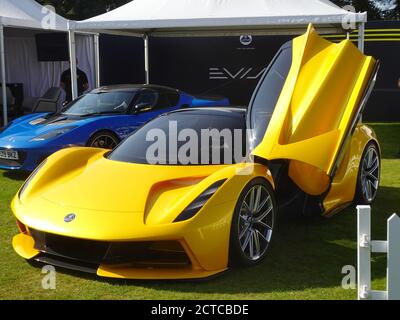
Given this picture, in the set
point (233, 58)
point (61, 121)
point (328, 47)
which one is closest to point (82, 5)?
point (233, 58)

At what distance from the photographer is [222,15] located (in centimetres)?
944

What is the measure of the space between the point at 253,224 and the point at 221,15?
6242 mm

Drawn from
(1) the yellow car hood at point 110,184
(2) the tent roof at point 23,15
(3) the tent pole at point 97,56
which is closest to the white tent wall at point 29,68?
(3) the tent pole at point 97,56

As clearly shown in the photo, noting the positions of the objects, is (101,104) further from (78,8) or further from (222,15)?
(78,8)

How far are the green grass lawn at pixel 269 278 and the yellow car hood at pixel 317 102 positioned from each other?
2.45 feet

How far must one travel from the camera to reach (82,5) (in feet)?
87.4

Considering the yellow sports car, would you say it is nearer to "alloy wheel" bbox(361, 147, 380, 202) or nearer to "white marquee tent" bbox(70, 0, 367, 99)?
"alloy wheel" bbox(361, 147, 380, 202)

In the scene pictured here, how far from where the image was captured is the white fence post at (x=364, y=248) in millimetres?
2707

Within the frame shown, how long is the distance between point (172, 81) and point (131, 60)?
57.6 inches

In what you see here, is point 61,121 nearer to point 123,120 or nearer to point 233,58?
point 123,120

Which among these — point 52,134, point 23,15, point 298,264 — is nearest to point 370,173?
point 298,264

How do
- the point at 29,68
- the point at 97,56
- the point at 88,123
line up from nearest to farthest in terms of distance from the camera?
the point at 88,123
the point at 97,56
the point at 29,68

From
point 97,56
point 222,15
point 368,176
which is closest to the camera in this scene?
point 368,176

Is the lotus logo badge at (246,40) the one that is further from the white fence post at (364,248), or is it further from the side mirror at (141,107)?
the white fence post at (364,248)
